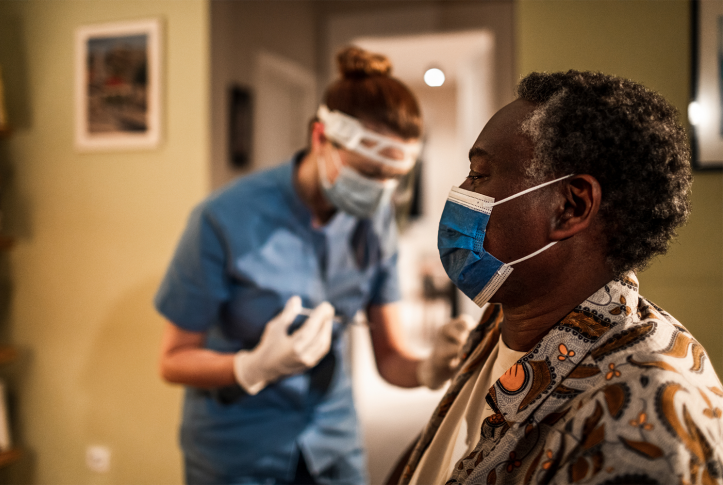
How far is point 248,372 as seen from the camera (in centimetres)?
118

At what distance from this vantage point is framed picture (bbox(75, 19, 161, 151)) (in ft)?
5.39

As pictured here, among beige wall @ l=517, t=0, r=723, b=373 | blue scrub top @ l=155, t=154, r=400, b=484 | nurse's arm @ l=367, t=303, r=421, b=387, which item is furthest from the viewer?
nurse's arm @ l=367, t=303, r=421, b=387

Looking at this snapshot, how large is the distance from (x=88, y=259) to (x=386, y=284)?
105cm

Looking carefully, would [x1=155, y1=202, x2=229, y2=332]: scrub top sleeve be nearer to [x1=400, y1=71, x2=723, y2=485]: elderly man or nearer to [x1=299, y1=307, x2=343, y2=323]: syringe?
[x1=299, y1=307, x2=343, y2=323]: syringe

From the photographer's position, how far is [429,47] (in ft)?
6.81

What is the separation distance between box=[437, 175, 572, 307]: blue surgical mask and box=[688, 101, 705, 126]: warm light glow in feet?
2.02

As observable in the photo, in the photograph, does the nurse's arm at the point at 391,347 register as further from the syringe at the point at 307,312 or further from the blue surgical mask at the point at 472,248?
the blue surgical mask at the point at 472,248

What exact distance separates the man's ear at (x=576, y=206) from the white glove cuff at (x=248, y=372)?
2.54 feet

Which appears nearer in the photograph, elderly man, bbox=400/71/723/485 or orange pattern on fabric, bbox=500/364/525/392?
elderly man, bbox=400/71/723/485

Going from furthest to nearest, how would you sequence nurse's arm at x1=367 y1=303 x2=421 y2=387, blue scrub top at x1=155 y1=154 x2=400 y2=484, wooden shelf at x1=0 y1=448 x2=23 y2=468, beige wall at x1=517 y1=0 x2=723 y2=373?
wooden shelf at x1=0 y1=448 x2=23 y2=468
nurse's arm at x1=367 y1=303 x2=421 y2=387
blue scrub top at x1=155 y1=154 x2=400 y2=484
beige wall at x1=517 y1=0 x2=723 y2=373

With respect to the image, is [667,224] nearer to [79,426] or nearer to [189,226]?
[189,226]

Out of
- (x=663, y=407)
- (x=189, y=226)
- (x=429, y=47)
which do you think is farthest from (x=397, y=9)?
(x=663, y=407)

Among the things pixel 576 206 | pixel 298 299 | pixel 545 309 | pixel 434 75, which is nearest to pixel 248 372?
pixel 298 299

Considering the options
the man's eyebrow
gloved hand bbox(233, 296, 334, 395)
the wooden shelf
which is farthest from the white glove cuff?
the wooden shelf
